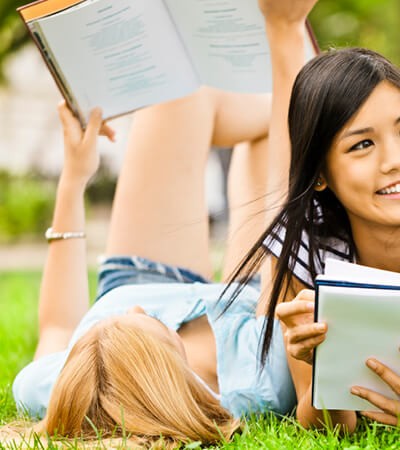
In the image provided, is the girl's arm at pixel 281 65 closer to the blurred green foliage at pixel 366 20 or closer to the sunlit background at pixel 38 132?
the sunlit background at pixel 38 132

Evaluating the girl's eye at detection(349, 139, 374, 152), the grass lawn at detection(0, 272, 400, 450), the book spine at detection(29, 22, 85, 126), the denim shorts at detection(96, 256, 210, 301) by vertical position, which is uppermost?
the book spine at detection(29, 22, 85, 126)

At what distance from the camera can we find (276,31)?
250 cm

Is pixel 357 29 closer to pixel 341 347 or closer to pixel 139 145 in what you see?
pixel 139 145

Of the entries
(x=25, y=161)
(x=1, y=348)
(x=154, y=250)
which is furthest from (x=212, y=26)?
(x=25, y=161)

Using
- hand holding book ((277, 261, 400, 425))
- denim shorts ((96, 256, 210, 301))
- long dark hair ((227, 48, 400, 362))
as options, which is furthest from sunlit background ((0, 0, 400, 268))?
hand holding book ((277, 261, 400, 425))

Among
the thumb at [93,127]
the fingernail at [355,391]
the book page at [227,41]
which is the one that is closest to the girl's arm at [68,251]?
the thumb at [93,127]

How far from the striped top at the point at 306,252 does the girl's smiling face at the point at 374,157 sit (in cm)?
23

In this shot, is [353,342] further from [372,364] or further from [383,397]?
[383,397]

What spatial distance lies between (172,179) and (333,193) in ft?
3.03

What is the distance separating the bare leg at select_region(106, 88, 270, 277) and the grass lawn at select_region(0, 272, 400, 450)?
665 mm

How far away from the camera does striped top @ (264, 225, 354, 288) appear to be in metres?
2.36

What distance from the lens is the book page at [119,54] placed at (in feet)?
8.33

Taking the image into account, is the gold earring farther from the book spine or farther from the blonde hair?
the book spine

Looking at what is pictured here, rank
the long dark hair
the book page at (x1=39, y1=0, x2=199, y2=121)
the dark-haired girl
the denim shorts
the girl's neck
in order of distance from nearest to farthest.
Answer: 1. the dark-haired girl
2. the long dark hair
3. the girl's neck
4. the book page at (x1=39, y1=0, x2=199, y2=121)
5. the denim shorts
